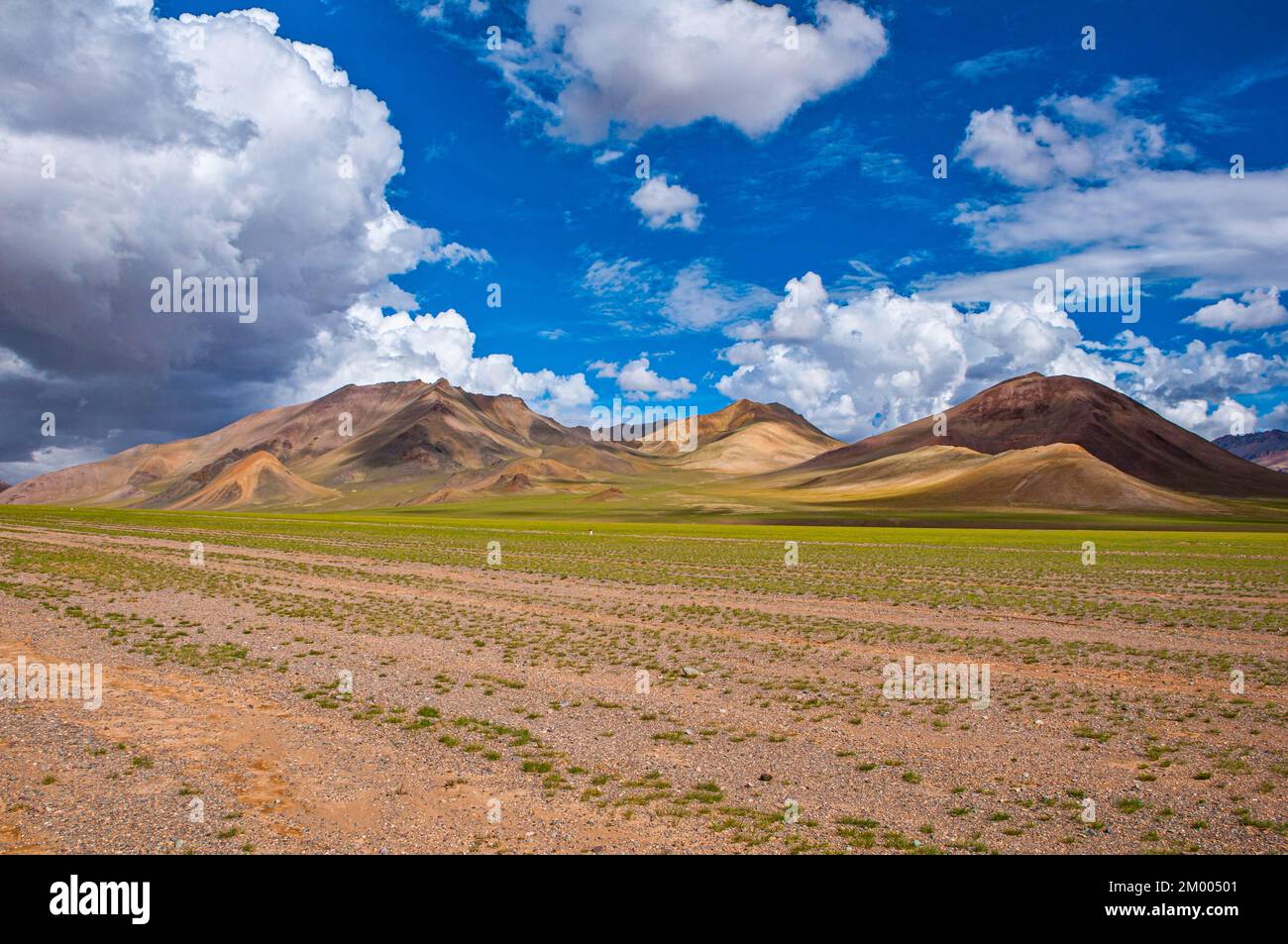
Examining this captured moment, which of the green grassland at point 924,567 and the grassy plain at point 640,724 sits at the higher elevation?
the grassy plain at point 640,724

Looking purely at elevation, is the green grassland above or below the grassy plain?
below

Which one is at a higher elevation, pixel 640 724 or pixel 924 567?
pixel 640 724

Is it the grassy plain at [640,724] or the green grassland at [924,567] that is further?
the green grassland at [924,567]

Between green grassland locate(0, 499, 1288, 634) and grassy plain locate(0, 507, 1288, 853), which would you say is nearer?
grassy plain locate(0, 507, 1288, 853)

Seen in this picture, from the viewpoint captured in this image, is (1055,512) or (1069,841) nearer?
(1069,841)

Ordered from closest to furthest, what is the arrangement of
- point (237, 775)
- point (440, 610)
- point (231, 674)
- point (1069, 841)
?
Answer: 1. point (1069, 841)
2. point (237, 775)
3. point (231, 674)
4. point (440, 610)

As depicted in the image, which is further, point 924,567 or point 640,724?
point 924,567

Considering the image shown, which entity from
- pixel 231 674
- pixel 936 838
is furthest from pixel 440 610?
pixel 936 838

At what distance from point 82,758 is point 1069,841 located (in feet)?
51.5

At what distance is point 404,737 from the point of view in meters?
14.5
